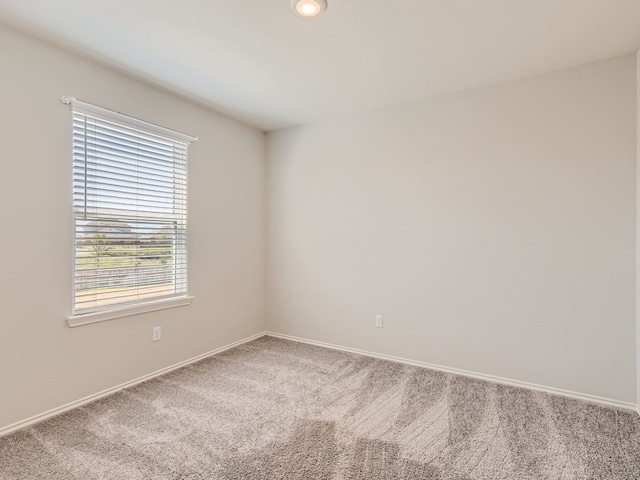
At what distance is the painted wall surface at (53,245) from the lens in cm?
196

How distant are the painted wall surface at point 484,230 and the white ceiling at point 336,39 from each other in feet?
1.06

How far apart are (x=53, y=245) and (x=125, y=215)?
515 millimetres

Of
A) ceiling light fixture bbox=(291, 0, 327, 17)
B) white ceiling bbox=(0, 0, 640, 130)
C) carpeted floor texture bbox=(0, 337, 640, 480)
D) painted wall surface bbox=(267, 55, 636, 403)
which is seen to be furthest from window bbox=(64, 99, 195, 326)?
ceiling light fixture bbox=(291, 0, 327, 17)

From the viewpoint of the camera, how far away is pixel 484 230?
271cm

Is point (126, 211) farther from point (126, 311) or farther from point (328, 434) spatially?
point (328, 434)

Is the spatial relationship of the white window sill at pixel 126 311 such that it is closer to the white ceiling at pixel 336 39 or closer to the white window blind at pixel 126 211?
the white window blind at pixel 126 211

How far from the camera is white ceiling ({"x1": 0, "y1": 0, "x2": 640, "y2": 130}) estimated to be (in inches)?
70.9

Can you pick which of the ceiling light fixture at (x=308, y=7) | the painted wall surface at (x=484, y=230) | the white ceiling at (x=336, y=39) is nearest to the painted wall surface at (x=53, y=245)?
the white ceiling at (x=336, y=39)

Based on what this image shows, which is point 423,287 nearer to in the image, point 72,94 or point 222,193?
point 222,193

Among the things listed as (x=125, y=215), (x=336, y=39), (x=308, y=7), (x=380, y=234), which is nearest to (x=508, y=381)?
(x=380, y=234)

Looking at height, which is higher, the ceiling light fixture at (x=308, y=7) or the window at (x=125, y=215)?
the ceiling light fixture at (x=308, y=7)

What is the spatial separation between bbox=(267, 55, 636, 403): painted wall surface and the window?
4.21ft

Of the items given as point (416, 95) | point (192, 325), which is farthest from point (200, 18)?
point (192, 325)

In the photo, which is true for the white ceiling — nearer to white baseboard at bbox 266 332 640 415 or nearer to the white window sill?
the white window sill
